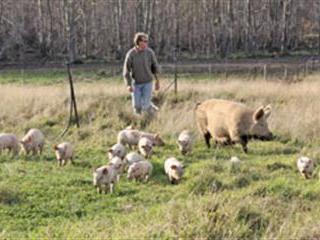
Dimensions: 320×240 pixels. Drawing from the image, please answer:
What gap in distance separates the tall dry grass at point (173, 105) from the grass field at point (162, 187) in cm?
A: 4

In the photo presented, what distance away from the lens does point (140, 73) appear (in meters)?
12.4

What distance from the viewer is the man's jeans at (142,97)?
1250 centimetres

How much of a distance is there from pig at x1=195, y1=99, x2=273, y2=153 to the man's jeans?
190cm

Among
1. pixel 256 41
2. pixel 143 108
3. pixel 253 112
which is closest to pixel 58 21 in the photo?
pixel 256 41

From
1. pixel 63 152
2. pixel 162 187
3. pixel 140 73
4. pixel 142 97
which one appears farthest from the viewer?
pixel 142 97

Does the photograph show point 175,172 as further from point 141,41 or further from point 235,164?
point 141,41

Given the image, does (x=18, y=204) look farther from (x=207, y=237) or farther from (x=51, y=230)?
(x=207, y=237)

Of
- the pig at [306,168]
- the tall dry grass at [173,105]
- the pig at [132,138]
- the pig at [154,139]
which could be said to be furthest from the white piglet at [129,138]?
the pig at [306,168]

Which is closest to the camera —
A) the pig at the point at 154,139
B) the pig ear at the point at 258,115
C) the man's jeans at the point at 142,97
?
the pig ear at the point at 258,115

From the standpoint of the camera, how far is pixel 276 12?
41.8 meters

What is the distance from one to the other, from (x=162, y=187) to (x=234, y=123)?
2458 mm

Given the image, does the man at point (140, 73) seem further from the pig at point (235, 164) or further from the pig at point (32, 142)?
the pig at point (235, 164)

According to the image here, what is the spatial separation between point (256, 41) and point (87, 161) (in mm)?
32243

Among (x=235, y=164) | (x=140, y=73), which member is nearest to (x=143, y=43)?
(x=140, y=73)
